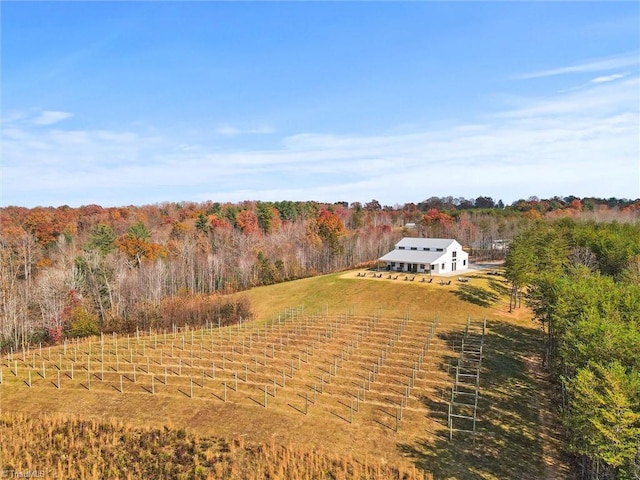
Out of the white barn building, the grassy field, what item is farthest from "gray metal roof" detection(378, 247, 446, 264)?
the grassy field

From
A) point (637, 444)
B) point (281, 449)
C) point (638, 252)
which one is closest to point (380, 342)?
point (281, 449)

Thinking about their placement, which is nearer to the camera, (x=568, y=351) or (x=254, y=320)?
(x=568, y=351)

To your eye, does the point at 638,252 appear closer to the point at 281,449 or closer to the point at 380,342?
the point at 380,342

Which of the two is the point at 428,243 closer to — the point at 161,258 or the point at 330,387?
the point at 330,387

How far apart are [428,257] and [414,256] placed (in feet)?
7.49

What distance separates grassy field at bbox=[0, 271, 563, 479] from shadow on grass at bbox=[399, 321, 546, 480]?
81mm

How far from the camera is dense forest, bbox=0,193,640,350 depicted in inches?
1834

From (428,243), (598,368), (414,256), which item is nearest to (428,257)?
(414,256)

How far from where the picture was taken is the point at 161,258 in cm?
7075

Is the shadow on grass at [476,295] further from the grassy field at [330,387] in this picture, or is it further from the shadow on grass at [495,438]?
the shadow on grass at [495,438]

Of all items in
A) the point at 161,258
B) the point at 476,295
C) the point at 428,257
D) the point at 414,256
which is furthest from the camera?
the point at 161,258

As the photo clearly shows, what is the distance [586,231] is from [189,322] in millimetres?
53371

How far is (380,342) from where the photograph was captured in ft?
117

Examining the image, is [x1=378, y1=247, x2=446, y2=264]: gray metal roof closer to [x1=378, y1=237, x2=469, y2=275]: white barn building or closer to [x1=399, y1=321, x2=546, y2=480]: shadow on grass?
[x1=378, y1=237, x2=469, y2=275]: white barn building
